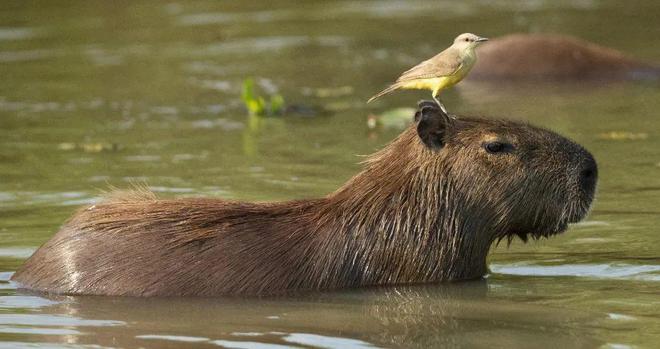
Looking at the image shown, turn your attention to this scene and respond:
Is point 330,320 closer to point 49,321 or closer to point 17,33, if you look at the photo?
point 49,321

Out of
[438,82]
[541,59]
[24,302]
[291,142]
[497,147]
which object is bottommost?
[24,302]

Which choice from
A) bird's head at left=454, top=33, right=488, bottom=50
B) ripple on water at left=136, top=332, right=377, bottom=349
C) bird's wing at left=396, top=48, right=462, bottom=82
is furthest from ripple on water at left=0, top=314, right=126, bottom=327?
bird's head at left=454, top=33, right=488, bottom=50

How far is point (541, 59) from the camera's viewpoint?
14.4 metres

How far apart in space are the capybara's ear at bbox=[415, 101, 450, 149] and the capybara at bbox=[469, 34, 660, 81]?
7172mm

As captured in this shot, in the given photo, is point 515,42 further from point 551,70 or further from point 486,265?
point 486,265

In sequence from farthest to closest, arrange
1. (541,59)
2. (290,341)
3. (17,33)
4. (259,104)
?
(17,33), (541,59), (259,104), (290,341)

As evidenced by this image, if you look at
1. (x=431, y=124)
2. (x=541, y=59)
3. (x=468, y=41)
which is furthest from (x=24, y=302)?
(x=541, y=59)

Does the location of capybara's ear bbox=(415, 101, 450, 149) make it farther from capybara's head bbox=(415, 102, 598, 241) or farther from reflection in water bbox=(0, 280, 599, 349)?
reflection in water bbox=(0, 280, 599, 349)

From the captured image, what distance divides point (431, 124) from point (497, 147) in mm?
359

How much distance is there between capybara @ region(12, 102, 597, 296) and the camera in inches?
272

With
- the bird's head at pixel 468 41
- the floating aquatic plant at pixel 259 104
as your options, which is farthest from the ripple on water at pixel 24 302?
the floating aquatic plant at pixel 259 104

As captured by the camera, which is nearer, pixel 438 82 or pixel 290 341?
pixel 290 341

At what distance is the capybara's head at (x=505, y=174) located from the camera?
722 centimetres

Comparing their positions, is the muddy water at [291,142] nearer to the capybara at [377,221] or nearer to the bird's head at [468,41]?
the capybara at [377,221]
